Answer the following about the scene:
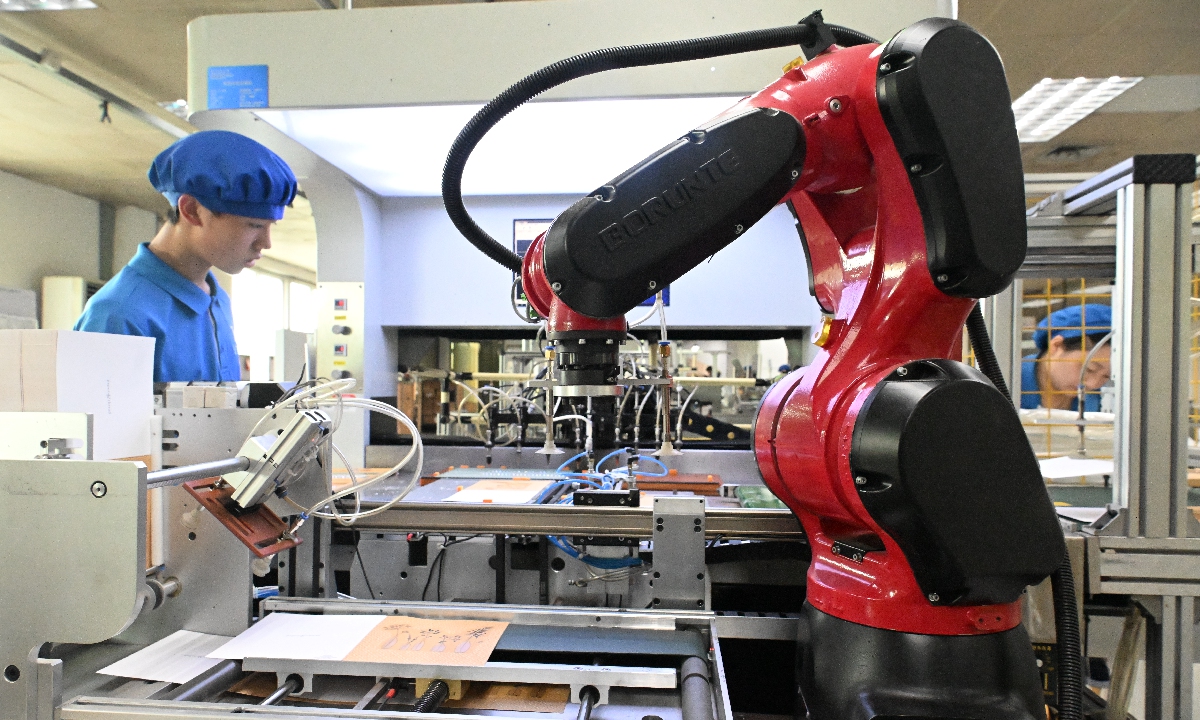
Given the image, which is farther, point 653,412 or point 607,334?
point 653,412

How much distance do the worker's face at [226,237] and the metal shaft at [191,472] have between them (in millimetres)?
1030

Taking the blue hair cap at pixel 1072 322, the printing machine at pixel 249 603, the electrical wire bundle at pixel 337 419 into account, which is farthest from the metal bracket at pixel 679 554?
the blue hair cap at pixel 1072 322

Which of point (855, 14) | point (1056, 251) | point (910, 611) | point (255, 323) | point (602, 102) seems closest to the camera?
point (910, 611)

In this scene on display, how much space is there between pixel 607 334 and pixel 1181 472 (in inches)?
43.0

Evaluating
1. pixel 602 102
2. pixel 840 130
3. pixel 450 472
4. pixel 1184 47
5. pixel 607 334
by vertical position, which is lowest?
pixel 450 472

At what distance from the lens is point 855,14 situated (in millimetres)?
1626

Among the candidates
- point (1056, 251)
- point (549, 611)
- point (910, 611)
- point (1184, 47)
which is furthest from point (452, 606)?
point (1184, 47)

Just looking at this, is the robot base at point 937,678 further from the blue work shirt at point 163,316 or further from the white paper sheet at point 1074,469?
the blue work shirt at point 163,316

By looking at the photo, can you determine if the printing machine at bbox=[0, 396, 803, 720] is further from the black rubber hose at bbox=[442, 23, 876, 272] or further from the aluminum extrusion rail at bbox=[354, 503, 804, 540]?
the black rubber hose at bbox=[442, 23, 876, 272]

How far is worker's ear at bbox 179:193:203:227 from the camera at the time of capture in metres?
1.66

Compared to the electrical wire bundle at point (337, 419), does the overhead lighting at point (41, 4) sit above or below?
above

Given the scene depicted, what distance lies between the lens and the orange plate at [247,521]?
911 millimetres

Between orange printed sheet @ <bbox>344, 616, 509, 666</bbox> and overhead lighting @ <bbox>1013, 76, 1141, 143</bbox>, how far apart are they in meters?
3.91

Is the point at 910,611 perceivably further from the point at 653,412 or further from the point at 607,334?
the point at 653,412
